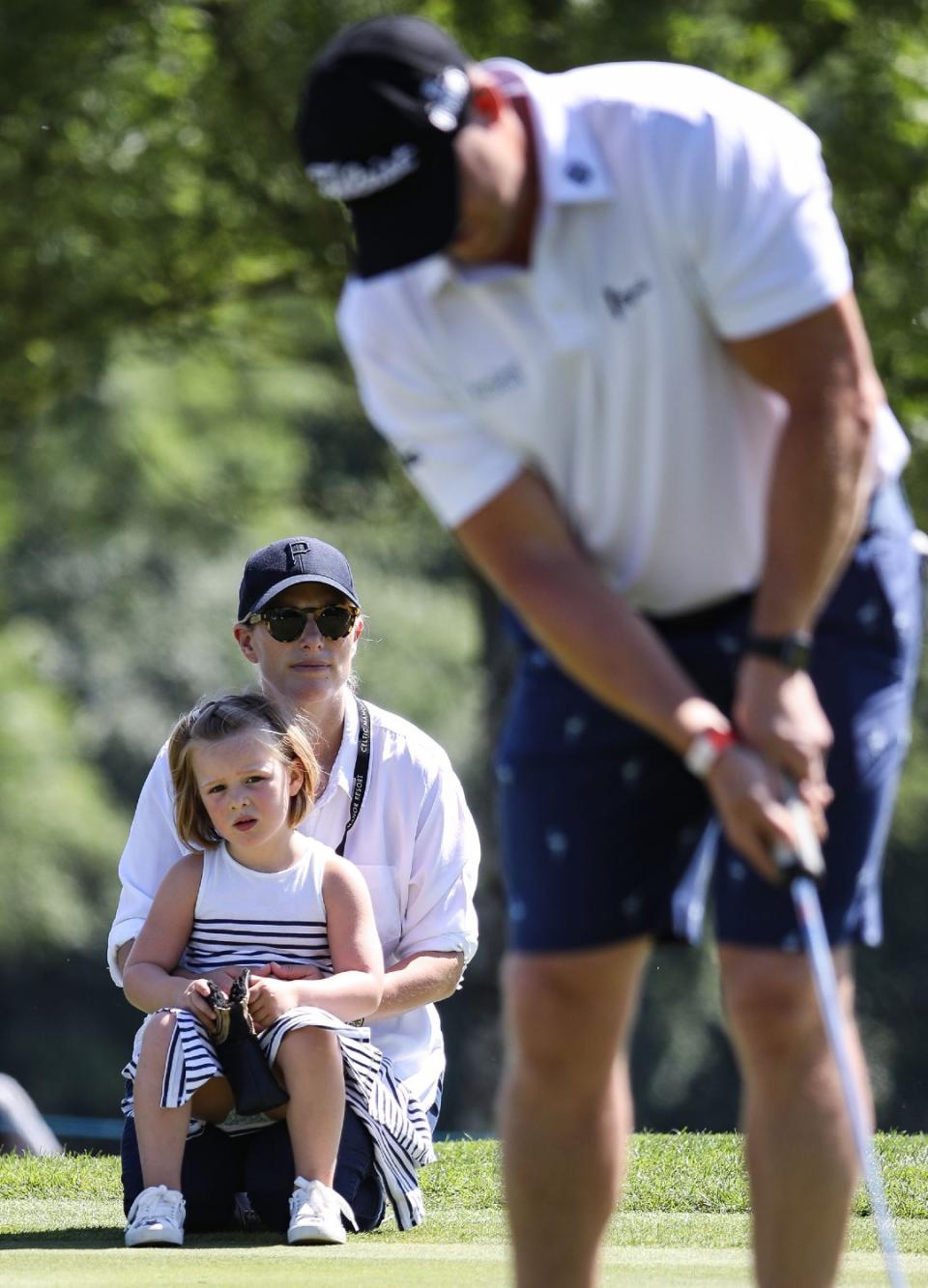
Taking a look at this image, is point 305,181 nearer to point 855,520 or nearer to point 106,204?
point 106,204

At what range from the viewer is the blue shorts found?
2.81 metres

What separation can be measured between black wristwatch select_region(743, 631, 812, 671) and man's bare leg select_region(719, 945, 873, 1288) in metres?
0.37

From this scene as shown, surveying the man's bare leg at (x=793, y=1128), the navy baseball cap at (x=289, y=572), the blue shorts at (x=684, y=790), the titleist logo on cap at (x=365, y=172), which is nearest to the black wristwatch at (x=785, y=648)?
the blue shorts at (x=684, y=790)

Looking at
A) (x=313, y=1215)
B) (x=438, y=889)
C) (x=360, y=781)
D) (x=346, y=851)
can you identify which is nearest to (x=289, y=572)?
(x=360, y=781)

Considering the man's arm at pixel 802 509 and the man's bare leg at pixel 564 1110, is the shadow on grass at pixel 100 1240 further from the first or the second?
the man's arm at pixel 802 509

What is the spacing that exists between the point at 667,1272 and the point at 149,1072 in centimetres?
112

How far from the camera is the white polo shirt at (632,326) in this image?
2.68 m

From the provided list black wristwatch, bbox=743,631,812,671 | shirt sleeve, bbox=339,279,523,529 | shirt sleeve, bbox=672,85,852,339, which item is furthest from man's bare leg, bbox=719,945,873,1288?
shirt sleeve, bbox=672,85,852,339

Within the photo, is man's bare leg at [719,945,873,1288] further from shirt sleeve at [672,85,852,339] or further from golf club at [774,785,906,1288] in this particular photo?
shirt sleeve at [672,85,852,339]

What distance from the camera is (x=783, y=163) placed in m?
2.72

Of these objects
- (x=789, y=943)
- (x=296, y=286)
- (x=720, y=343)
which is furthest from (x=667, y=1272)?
(x=296, y=286)

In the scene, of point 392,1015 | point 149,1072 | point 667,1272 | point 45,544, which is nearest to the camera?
point 667,1272

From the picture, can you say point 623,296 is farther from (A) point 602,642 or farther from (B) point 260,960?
(B) point 260,960

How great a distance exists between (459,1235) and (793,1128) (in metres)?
1.92
